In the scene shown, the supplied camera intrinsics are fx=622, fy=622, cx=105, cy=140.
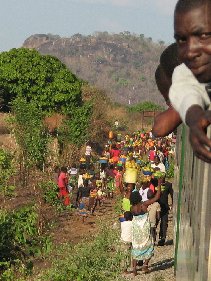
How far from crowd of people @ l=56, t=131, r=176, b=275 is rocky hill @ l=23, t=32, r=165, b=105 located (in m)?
119

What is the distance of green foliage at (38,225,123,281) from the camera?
7252 millimetres

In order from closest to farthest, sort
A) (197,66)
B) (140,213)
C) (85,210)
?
(197,66), (140,213), (85,210)

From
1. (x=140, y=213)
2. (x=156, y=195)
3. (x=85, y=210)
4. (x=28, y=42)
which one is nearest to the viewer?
(x=140, y=213)

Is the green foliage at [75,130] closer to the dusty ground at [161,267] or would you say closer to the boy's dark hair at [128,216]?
the dusty ground at [161,267]

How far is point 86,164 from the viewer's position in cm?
1833

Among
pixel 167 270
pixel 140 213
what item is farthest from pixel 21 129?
pixel 140 213

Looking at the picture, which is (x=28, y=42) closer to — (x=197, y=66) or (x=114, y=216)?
(x=114, y=216)

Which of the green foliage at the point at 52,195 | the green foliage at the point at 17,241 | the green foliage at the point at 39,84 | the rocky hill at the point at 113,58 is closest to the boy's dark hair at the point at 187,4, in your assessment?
the green foliage at the point at 17,241

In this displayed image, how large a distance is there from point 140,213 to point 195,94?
281 inches

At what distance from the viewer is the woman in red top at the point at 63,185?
13.9m

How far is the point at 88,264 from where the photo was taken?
7734 mm

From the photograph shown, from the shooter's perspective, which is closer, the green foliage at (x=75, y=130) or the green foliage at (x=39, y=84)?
the green foliage at (x=75, y=130)

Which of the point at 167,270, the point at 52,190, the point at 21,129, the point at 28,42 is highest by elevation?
the point at 28,42

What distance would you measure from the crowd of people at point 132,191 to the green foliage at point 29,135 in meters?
1.29
